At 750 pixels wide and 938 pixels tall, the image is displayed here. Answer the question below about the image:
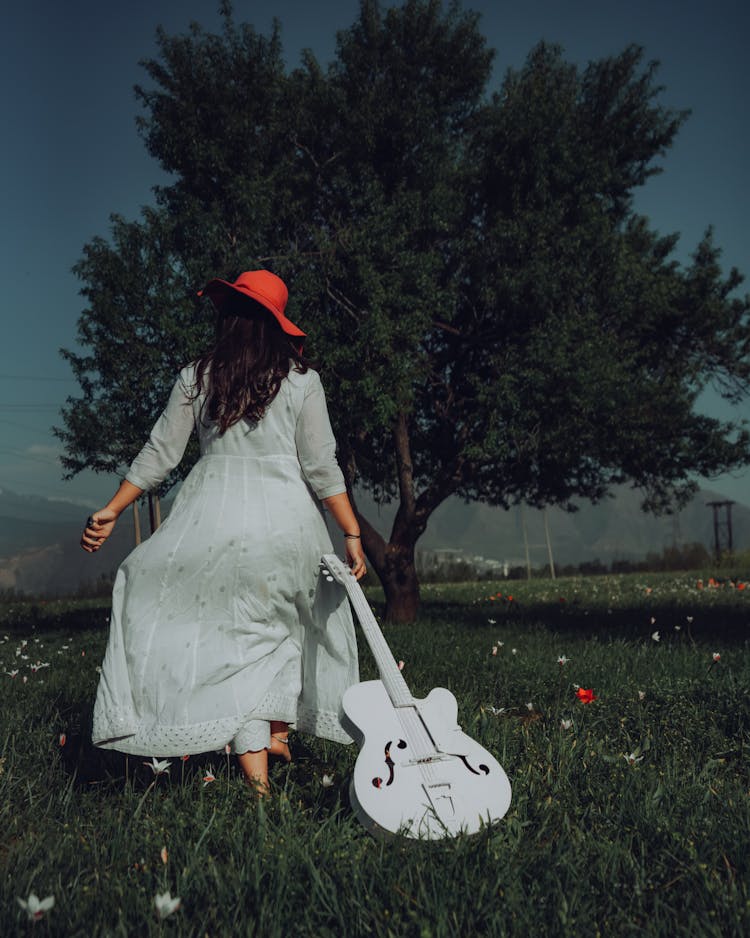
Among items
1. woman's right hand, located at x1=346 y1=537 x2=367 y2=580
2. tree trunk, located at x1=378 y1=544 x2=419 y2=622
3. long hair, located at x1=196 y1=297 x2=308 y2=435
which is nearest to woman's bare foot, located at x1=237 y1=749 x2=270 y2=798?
woman's right hand, located at x1=346 y1=537 x2=367 y2=580

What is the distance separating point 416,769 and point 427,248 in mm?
10409

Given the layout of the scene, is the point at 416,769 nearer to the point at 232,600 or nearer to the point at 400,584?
the point at 232,600

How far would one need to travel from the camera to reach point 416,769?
106 inches

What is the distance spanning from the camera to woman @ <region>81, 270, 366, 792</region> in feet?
10.8

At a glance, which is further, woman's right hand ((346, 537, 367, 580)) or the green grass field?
woman's right hand ((346, 537, 367, 580))

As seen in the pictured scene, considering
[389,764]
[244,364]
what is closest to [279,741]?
[389,764]

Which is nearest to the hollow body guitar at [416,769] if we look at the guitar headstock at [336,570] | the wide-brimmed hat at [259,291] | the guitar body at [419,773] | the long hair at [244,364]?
the guitar body at [419,773]

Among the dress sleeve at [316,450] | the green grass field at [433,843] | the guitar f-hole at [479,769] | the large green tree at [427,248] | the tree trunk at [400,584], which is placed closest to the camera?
the green grass field at [433,843]

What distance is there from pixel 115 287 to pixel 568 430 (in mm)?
7080

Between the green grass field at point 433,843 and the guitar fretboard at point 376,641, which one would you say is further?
the guitar fretboard at point 376,641

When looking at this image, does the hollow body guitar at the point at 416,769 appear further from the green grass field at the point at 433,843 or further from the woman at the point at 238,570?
the woman at the point at 238,570

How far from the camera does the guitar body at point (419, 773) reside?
256 centimetres

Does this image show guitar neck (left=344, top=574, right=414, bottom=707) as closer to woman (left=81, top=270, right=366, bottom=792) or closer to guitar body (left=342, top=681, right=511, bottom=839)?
guitar body (left=342, top=681, right=511, bottom=839)

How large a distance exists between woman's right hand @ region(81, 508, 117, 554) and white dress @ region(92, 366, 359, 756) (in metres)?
0.21
